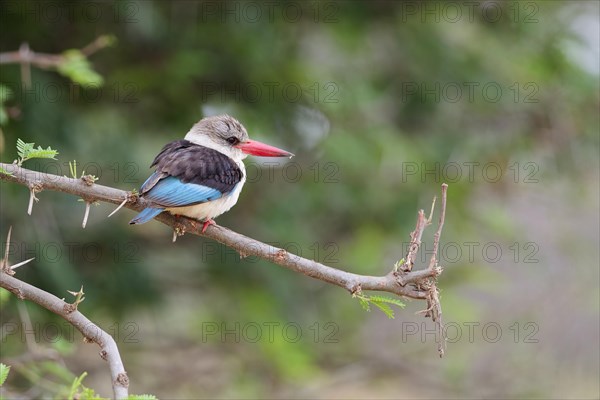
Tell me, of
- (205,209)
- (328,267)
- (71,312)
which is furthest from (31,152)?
(205,209)

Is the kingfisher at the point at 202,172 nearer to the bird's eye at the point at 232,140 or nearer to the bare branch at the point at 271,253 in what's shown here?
the bird's eye at the point at 232,140

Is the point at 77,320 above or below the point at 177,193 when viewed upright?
below

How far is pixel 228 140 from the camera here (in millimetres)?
4797

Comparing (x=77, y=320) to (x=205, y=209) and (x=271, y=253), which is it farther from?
(x=205, y=209)

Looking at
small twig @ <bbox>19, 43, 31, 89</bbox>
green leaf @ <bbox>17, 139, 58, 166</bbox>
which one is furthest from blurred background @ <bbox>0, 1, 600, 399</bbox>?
green leaf @ <bbox>17, 139, 58, 166</bbox>

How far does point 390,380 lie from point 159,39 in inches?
158

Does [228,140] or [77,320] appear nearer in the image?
[77,320]

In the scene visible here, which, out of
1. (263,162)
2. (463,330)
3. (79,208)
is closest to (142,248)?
(79,208)

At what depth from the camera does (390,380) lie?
802 centimetres

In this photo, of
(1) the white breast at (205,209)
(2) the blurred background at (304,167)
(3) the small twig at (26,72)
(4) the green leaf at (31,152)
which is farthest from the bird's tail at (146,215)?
(2) the blurred background at (304,167)

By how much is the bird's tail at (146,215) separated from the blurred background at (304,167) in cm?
201

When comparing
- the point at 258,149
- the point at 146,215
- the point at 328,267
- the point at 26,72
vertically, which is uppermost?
the point at 26,72

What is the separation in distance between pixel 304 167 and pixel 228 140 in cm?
210

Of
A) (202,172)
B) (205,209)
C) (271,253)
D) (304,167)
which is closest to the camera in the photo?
(271,253)
